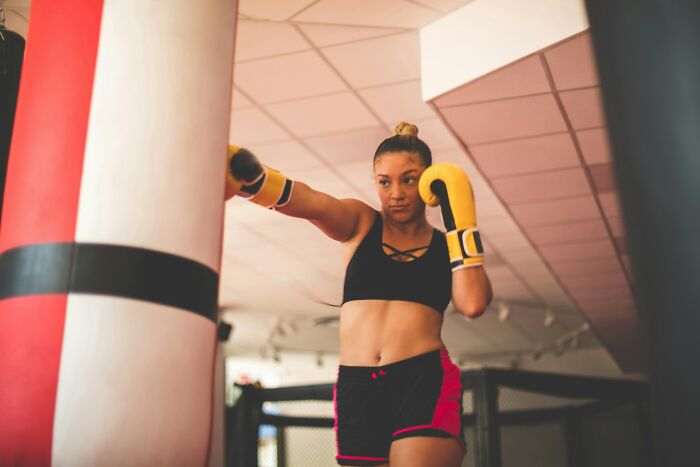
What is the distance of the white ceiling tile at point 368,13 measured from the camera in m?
3.25

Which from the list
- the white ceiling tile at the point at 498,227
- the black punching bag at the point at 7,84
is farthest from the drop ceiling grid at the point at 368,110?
the black punching bag at the point at 7,84

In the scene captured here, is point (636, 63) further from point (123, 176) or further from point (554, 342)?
point (554, 342)

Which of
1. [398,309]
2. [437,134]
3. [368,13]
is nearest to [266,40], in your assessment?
[368,13]

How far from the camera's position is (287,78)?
3.84 meters

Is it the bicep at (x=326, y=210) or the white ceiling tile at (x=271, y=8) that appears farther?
the white ceiling tile at (x=271, y=8)

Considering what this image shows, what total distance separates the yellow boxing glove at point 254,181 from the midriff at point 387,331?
39 centimetres

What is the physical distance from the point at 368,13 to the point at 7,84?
1917 millimetres

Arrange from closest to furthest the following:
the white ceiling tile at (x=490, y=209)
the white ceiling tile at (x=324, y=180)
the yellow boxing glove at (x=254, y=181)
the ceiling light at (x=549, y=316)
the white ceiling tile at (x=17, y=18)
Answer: the yellow boxing glove at (x=254, y=181) → the white ceiling tile at (x=17, y=18) → the white ceiling tile at (x=324, y=180) → the white ceiling tile at (x=490, y=209) → the ceiling light at (x=549, y=316)

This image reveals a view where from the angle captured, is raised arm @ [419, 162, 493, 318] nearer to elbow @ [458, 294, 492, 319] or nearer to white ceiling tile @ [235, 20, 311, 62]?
elbow @ [458, 294, 492, 319]

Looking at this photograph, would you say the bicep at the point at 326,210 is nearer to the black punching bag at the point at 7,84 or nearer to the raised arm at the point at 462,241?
the raised arm at the point at 462,241

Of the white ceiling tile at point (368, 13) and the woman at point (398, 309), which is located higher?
the white ceiling tile at point (368, 13)

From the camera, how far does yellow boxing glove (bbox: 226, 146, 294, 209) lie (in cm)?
132

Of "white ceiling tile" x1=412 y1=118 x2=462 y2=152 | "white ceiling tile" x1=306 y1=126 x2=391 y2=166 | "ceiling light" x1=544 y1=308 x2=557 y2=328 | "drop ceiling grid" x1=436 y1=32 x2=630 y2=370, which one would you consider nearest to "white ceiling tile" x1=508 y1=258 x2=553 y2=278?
"drop ceiling grid" x1=436 y1=32 x2=630 y2=370

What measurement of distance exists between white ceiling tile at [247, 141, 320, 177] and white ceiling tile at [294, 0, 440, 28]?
4.32 feet
